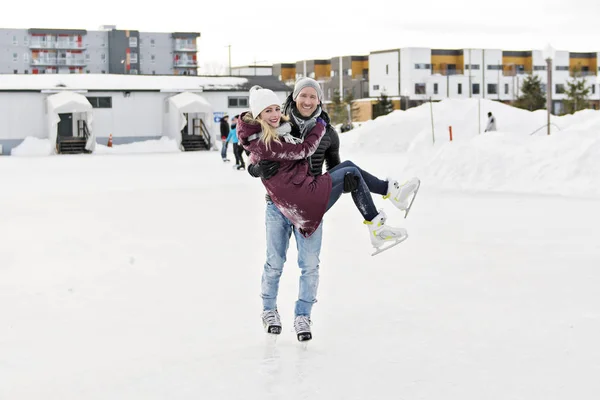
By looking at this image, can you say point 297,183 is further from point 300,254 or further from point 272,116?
point 300,254

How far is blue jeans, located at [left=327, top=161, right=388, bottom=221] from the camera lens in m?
5.51

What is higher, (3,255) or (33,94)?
(33,94)

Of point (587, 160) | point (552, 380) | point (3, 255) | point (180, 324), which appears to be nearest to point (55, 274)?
point (3, 255)

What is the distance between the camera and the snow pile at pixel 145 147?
44.4m

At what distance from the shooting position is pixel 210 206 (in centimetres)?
1493

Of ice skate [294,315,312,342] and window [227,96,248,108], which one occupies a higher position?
window [227,96,248,108]

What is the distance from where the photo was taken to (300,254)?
555 cm

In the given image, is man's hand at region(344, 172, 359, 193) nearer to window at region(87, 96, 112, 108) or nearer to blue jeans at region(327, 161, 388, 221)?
blue jeans at region(327, 161, 388, 221)

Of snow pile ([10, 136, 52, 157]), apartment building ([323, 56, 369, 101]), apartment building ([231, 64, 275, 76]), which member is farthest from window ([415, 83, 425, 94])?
snow pile ([10, 136, 52, 157])

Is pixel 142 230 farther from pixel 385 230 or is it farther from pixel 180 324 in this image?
pixel 385 230

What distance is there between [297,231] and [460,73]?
92439 mm

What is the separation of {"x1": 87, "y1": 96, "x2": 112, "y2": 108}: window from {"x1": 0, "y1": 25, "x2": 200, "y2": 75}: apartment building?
6316 cm

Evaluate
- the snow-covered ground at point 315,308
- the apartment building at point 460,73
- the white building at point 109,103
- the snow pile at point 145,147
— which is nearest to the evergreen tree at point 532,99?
the apartment building at point 460,73

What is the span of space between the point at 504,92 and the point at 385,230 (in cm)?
9218
